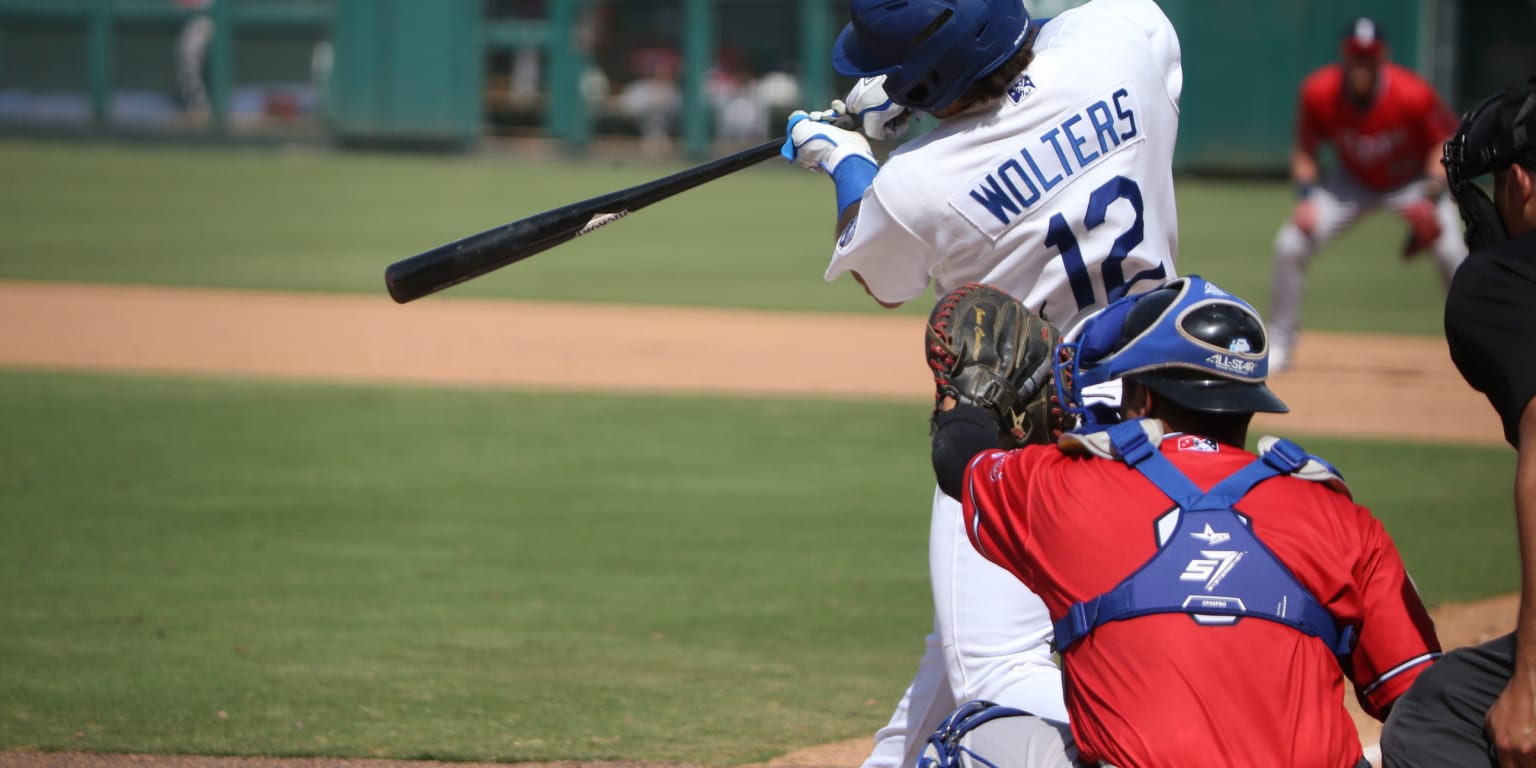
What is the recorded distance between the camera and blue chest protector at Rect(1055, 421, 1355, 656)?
2.16 m

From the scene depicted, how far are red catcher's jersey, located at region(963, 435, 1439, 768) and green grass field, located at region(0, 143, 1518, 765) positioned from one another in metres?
1.74

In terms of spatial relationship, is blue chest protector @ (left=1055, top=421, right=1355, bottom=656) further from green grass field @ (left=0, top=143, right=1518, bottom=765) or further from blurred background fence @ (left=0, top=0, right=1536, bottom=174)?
blurred background fence @ (left=0, top=0, right=1536, bottom=174)

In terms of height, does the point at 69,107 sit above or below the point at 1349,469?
below

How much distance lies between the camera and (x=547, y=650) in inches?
184

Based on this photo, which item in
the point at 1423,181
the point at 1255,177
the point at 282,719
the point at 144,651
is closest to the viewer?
the point at 282,719

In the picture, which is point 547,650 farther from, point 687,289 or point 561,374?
point 687,289

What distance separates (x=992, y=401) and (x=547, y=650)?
8.22ft

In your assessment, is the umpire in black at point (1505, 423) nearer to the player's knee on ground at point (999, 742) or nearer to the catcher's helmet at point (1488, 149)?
the catcher's helmet at point (1488, 149)

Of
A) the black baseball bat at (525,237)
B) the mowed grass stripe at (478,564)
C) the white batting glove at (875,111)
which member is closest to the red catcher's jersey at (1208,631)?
the white batting glove at (875,111)

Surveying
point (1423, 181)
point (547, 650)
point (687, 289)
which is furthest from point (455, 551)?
point (687, 289)

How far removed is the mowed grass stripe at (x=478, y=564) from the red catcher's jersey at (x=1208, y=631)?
1723 millimetres

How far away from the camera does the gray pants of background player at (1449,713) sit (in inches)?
91.0

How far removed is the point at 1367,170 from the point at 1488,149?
27.1 ft

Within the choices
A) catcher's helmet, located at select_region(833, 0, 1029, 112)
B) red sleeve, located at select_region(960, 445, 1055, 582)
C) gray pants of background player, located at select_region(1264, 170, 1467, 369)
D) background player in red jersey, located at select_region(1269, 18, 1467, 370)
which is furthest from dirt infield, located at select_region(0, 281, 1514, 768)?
red sleeve, located at select_region(960, 445, 1055, 582)
